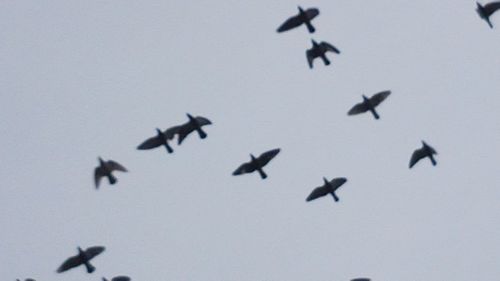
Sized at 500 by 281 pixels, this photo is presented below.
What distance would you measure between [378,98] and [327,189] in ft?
16.2

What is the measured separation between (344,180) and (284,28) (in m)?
7.59

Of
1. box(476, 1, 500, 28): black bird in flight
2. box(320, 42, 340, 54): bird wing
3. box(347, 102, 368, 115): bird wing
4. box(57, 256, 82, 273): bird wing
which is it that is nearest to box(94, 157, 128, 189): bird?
box(57, 256, 82, 273): bird wing

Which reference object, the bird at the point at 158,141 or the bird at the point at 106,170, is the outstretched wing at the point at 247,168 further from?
the bird at the point at 106,170

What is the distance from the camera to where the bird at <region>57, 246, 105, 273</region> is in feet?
199

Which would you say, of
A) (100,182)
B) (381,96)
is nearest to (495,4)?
(381,96)

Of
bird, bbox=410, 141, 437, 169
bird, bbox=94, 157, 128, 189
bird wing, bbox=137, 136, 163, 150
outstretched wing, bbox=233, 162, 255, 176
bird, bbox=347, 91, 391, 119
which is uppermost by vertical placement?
bird wing, bbox=137, 136, 163, 150

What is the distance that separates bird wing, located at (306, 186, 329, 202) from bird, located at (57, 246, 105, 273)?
10.0 metres

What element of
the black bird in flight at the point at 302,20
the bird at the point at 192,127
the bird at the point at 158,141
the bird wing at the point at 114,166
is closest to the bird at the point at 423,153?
the black bird in flight at the point at 302,20

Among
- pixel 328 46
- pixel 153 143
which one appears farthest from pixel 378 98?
pixel 153 143

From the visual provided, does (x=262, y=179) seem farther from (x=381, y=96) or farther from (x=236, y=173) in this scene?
(x=381, y=96)

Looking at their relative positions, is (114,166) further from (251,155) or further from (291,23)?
(291,23)

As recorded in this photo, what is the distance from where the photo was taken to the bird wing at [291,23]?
60500 millimetres

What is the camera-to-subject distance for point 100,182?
6012 cm

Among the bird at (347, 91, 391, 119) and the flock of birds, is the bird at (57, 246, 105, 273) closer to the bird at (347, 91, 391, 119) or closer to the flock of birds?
the flock of birds
